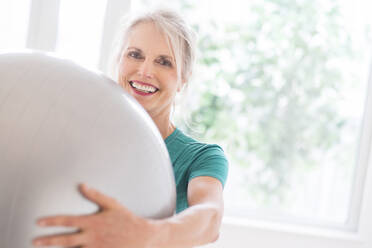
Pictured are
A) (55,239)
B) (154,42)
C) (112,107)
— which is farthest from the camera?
(154,42)

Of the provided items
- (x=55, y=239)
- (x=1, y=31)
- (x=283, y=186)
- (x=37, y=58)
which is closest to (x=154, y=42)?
(x=37, y=58)

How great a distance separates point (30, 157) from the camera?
23.6 inches

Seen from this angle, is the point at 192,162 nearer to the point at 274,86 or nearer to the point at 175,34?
the point at 175,34

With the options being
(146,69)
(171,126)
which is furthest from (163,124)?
(146,69)

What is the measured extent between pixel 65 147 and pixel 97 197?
9 centimetres

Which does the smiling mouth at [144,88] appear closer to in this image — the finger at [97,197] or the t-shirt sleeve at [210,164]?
the t-shirt sleeve at [210,164]

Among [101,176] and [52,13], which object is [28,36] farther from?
[101,176]

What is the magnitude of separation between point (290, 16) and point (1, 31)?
161 centimetres

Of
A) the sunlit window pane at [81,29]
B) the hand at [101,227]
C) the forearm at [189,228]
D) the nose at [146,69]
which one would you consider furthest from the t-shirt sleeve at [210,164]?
the sunlit window pane at [81,29]

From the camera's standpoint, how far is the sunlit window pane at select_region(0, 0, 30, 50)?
2.06 meters

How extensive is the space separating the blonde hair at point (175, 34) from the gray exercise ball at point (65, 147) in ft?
1.16

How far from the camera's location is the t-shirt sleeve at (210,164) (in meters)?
0.94

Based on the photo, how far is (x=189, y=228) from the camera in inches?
27.8

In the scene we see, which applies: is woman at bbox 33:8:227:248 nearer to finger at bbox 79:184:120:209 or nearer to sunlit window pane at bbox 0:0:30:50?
finger at bbox 79:184:120:209
